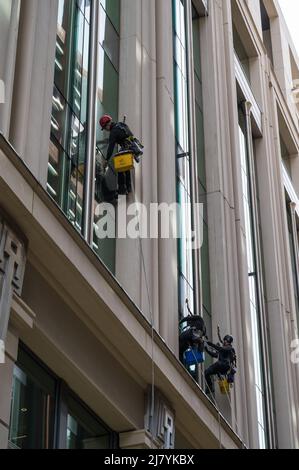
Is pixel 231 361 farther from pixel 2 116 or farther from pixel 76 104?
pixel 2 116

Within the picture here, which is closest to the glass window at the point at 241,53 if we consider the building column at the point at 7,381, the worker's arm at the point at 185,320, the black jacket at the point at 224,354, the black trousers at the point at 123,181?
the black jacket at the point at 224,354

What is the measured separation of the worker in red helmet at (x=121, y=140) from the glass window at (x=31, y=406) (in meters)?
4.73

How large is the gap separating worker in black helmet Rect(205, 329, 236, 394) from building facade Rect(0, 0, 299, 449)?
0.48m

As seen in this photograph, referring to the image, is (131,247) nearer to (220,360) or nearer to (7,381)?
(220,360)

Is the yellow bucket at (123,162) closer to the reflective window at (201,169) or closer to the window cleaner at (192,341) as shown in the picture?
the window cleaner at (192,341)

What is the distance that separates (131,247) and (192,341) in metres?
2.35

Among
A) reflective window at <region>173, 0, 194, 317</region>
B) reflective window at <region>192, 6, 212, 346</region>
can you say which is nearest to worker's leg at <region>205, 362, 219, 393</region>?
reflective window at <region>192, 6, 212, 346</region>

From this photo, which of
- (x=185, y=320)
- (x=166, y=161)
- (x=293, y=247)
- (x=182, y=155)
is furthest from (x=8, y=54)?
(x=293, y=247)

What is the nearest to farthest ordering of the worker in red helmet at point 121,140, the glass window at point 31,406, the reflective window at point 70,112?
the glass window at point 31,406, the reflective window at point 70,112, the worker in red helmet at point 121,140

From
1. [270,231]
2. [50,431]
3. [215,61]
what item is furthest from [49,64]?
[270,231]

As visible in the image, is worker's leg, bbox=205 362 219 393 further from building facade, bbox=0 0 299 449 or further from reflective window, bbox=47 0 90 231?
reflective window, bbox=47 0 90 231

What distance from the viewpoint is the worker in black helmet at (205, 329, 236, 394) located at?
2106 cm

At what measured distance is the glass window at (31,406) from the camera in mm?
14297

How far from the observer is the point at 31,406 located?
14.8m
